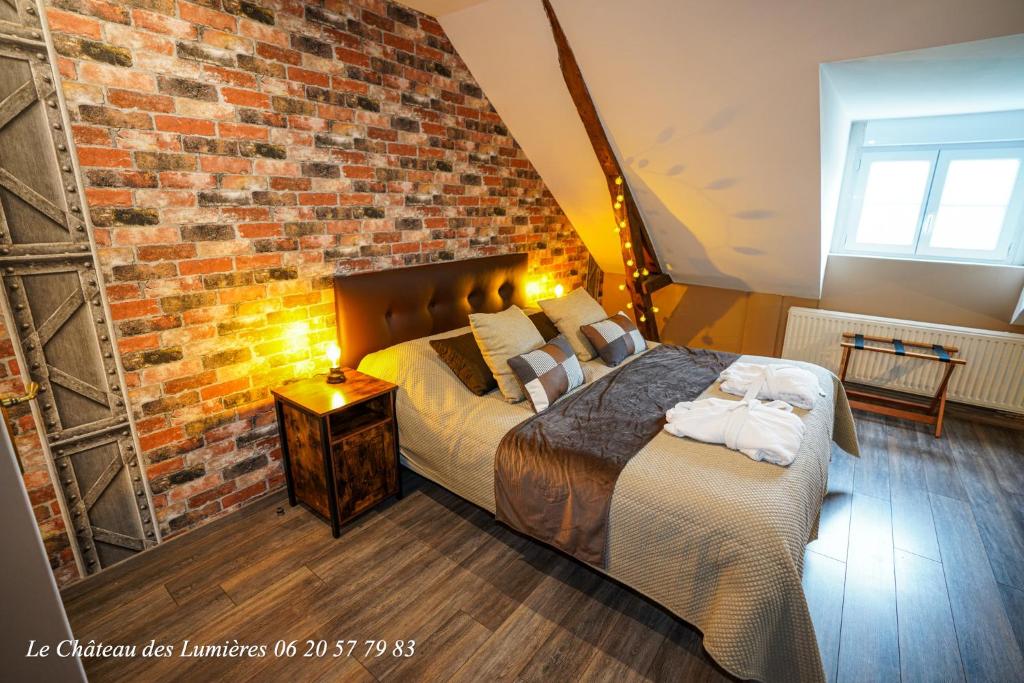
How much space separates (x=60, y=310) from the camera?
5.69 feet

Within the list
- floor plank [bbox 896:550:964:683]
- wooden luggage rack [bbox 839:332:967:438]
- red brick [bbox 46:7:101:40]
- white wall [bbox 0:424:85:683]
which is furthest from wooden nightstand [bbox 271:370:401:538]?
wooden luggage rack [bbox 839:332:967:438]

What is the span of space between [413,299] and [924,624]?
2.74 metres

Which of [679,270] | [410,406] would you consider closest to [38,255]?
[410,406]

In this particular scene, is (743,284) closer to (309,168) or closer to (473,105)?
(473,105)

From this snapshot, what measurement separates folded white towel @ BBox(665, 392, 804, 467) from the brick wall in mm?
1822

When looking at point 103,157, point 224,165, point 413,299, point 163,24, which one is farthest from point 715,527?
point 163,24

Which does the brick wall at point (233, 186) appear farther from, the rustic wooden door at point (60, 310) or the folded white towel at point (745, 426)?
the folded white towel at point (745, 426)

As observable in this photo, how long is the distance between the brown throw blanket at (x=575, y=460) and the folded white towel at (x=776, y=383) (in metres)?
0.21

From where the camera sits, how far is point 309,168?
91.4 inches

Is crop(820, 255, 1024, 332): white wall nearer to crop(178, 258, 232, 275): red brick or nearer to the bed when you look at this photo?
the bed

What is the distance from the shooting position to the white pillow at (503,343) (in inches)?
95.9

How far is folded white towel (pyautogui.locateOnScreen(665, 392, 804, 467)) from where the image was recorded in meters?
1.82

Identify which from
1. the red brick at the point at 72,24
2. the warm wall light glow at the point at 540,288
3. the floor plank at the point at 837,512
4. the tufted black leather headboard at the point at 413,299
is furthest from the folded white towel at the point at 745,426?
the red brick at the point at 72,24

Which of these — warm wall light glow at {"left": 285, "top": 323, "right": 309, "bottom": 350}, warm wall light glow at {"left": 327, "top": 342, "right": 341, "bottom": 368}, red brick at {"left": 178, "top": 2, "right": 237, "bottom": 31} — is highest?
red brick at {"left": 178, "top": 2, "right": 237, "bottom": 31}
